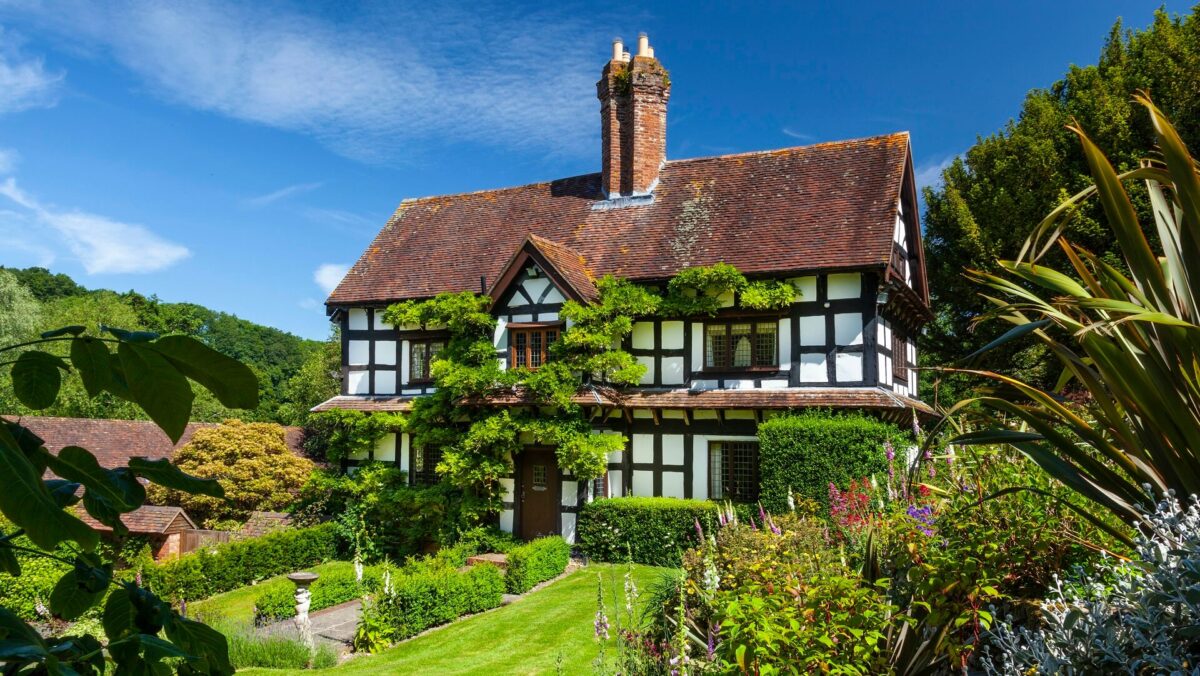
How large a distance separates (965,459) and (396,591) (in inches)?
386

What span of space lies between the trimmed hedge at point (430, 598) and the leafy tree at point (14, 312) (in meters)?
32.4

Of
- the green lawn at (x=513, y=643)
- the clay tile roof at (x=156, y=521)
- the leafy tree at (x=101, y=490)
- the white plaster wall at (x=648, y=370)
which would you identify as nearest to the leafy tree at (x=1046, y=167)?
the white plaster wall at (x=648, y=370)

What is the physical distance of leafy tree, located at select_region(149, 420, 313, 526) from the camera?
21.3m

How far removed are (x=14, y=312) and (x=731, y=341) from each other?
121 feet

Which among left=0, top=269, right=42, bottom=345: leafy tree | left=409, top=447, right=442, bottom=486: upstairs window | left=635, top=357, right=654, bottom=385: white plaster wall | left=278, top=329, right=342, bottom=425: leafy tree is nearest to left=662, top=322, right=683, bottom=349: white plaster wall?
left=635, top=357, right=654, bottom=385: white plaster wall

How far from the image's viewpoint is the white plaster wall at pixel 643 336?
18.0 meters

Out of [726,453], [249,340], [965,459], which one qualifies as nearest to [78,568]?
[965,459]

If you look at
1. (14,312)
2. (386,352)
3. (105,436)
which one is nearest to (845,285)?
(386,352)

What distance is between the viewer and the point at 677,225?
19.2 metres

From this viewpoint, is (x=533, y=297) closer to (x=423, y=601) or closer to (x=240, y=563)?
(x=423, y=601)

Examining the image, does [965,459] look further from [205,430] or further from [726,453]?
[205,430]

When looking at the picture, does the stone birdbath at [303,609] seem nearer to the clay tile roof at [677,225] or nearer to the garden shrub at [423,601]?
the garden shrub at [423,601]

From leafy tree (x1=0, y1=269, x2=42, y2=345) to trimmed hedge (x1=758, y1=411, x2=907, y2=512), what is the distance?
36612 millimetres

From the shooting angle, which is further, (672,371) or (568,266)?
(568,266)
